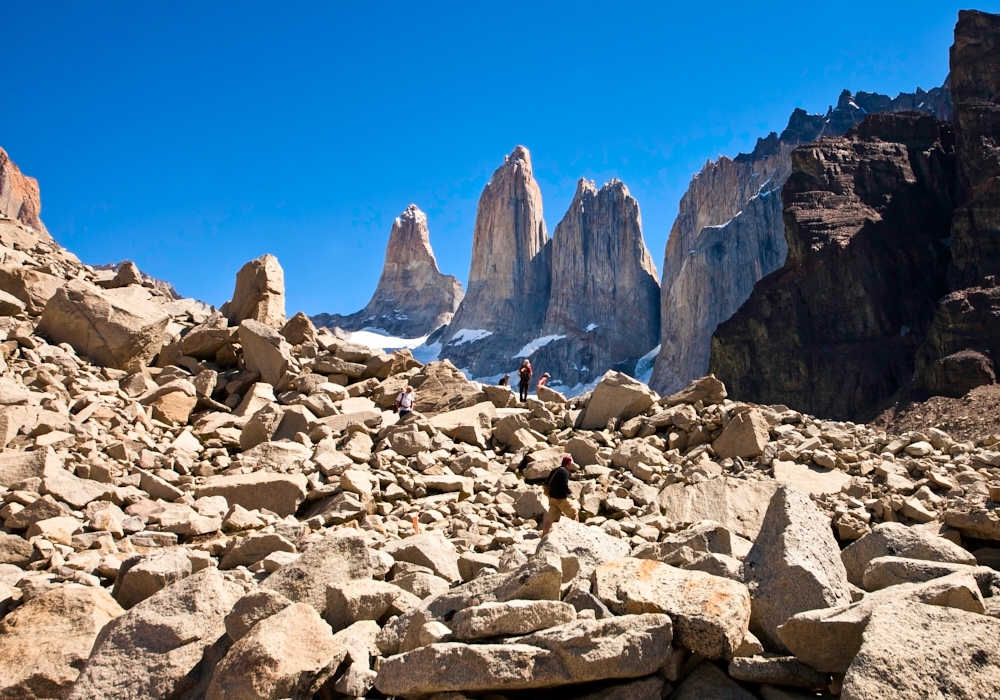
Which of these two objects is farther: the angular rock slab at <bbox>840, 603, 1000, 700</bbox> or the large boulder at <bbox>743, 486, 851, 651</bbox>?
the large boulder at <bbox>743, 486, 851, 651</bbox>

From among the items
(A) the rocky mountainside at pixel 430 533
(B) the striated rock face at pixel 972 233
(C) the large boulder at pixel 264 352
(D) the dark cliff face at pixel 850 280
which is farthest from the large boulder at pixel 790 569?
(D) the dark cliff face at pixel 850 280

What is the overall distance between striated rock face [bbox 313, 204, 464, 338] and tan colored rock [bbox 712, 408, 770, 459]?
135939 millimetres

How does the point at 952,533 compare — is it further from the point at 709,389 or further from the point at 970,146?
the point at 970,146

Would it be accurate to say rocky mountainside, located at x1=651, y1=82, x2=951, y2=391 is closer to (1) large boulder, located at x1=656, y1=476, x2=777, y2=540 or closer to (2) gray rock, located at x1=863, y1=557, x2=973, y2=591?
(1) large boulder, located at x1=656, y1=476, x2=777, y2=540

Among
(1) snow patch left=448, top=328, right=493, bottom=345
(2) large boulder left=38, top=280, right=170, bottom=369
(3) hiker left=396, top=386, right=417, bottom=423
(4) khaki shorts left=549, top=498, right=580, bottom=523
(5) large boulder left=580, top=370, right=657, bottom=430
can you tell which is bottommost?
(4) khaki shorts left=549, top=498, right=580, bottom=523

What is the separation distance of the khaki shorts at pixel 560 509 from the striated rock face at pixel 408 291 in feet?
456

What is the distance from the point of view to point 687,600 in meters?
4.36

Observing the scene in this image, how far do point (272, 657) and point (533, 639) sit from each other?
1.44 meters

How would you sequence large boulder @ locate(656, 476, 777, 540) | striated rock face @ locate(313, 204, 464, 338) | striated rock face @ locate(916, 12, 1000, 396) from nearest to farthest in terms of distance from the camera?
large boulder @ locate(656, 476, 777, 540) → striated rock face @ locate(916, 12, 1000, 396) → striated rock face @ locate(313, 204, 464, 338)

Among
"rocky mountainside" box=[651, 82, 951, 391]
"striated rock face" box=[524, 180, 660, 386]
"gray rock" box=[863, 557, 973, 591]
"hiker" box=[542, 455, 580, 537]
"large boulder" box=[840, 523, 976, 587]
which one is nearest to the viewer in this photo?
"gray rock" box=[863, 557, 973, 591]

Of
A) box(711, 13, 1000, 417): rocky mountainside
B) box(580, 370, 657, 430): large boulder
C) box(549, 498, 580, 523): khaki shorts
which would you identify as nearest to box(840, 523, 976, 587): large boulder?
box(549, 498, 580, 523): khaki shorts

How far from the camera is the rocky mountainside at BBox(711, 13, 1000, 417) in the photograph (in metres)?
63.3

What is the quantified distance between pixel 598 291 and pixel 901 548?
12035 centimetres

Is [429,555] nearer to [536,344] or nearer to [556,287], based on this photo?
[536,344]
